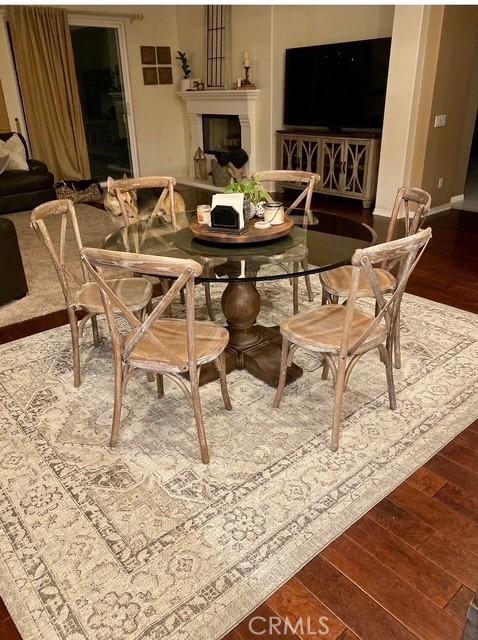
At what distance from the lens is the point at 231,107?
23.2 feet

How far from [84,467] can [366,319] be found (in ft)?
4.44

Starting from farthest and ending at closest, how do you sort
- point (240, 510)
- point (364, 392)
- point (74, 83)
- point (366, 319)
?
point (74, 83) → point (364, 392) → point (366, 319) → point (240, 510)

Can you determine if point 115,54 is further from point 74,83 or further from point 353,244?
point 353,244

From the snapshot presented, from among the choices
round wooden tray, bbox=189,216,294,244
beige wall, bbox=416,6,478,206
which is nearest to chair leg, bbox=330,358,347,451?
round wooden tray, bbox=189,216,294,244

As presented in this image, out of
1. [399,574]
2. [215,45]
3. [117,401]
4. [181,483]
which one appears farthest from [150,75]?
[399,574]

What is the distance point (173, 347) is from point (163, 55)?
739 centimetres

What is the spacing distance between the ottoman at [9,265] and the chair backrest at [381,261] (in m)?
2.48

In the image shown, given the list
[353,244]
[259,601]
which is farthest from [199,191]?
[259,601]

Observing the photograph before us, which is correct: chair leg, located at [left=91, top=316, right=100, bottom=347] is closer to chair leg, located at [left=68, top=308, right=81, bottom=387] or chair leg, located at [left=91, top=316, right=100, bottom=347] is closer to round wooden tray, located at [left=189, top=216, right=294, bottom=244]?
chair leg, located at [left=68, top=308, right=81, bottom=387]

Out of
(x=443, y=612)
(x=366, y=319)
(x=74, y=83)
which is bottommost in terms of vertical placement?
(x=443, y=612)

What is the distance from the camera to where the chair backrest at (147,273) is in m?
1.57

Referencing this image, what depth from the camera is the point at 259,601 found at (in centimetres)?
142

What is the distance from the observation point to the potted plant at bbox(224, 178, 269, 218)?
7.91 feet

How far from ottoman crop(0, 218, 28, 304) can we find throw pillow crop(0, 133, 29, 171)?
3.28 metres
